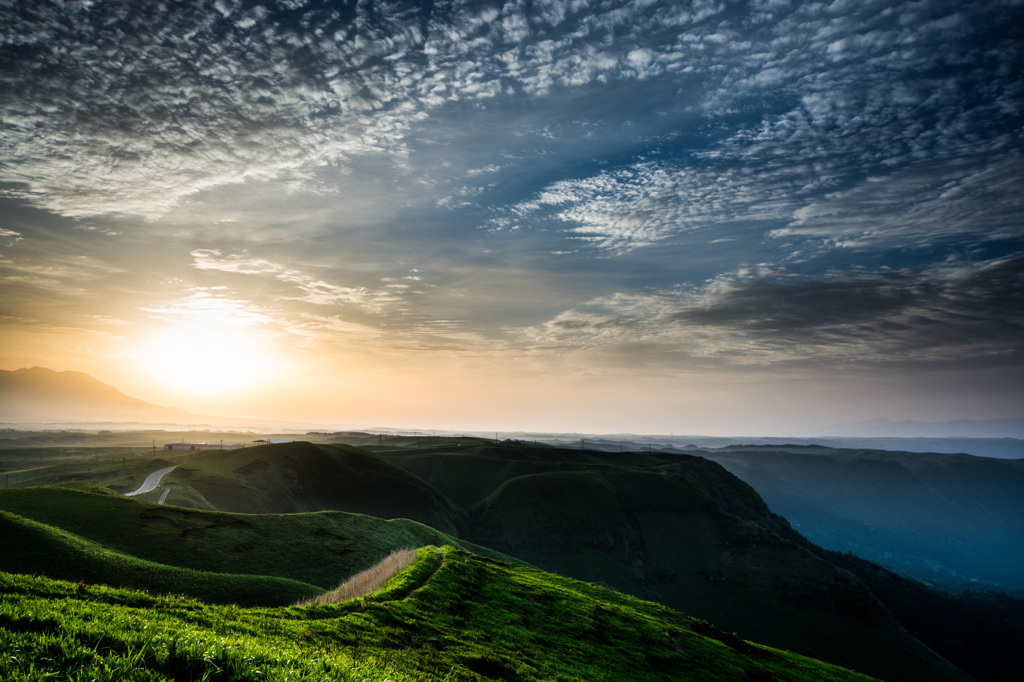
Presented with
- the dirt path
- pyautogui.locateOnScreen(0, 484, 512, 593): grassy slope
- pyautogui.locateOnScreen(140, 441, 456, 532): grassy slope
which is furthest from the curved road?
the dirt path

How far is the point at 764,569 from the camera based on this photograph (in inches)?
4166

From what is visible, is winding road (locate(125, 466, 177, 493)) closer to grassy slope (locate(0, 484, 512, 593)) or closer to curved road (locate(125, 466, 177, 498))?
curved road (locate(125, 466, 177, 498))

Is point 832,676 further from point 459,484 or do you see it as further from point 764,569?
point 459,484

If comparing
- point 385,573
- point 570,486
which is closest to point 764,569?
point 570,486

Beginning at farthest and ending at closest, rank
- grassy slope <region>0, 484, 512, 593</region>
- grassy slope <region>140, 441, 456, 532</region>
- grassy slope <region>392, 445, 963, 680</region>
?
grassy slope <region>392, 445, 963, 680</region>
grassy slope <region>140, 441, 456, 532</region>
grassy slope <region>0, 484, 512, 593</region>

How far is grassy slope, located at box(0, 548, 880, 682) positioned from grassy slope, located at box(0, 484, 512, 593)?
43.3 ft

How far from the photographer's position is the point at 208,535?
4159 cm

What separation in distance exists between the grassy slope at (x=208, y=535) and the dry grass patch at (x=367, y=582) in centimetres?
1038

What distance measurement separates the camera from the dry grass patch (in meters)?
25.7

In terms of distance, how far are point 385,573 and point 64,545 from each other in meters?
19.8

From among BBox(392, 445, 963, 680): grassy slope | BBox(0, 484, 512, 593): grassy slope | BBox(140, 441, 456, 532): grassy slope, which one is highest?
BBox(0, 484, 512, 593): grassy slope

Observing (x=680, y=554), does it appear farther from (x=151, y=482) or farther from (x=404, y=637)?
(x=151, y=482)

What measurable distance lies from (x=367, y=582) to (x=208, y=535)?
21.1 meters

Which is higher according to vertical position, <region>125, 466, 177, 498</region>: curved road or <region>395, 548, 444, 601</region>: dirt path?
<region>395, 548, 444, 601</region>: dirt path
